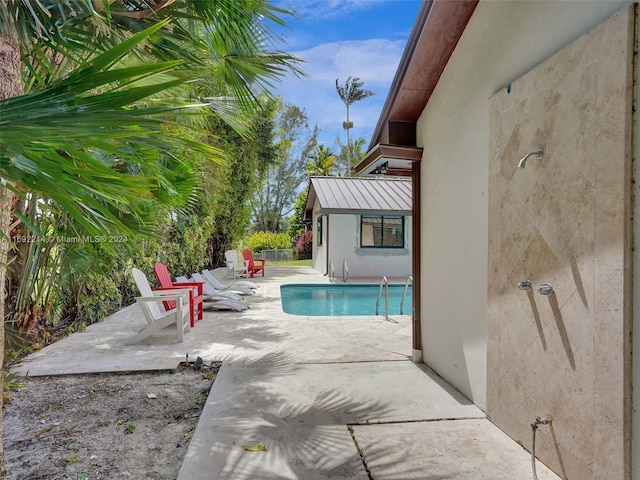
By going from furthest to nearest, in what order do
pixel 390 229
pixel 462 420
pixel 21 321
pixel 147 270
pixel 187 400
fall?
pixel 390 229 → pixel 147 270 → pixel 21 321 → pixel 187 400 → pixel 462 420

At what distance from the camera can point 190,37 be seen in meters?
3.52

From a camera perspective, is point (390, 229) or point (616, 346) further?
point (390, 229)

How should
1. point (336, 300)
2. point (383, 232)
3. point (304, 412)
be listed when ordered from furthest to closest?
point (383, 232)
point (336, 300)
point (304, 412)

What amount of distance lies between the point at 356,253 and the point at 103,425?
512 inches

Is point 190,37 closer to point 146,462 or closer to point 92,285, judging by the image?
point 146,462

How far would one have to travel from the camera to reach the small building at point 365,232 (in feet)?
50.5

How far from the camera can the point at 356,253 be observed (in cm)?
1577

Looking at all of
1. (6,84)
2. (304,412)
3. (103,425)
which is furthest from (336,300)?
(6,84)

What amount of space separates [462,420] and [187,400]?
261 centimetres

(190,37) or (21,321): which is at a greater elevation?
(190,37)

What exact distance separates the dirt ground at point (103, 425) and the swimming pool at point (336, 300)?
6.40 m

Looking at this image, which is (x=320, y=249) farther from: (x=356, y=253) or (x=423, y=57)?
(x=423, y=57)

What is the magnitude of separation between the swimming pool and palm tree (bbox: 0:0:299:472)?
745 centimetres

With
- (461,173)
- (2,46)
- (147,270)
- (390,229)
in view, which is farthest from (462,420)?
(390,229)
